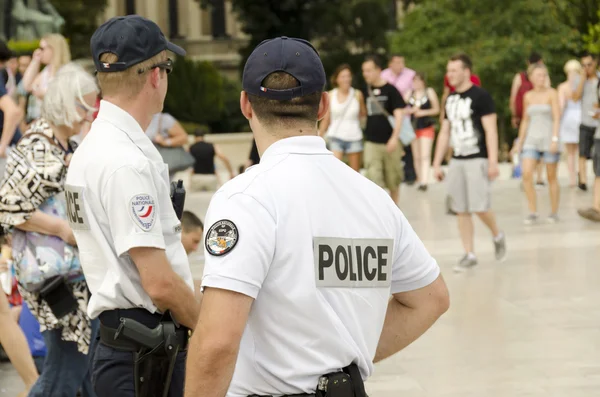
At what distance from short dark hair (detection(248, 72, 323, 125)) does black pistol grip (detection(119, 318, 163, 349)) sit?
109cm

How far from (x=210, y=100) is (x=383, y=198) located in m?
33.8

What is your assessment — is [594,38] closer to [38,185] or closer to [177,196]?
[38,185]

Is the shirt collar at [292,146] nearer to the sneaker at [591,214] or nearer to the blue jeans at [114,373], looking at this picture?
the blue jeans at [114,373]

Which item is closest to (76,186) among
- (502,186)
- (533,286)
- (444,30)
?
(533,286)

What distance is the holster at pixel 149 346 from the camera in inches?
154

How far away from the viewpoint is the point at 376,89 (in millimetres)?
14797

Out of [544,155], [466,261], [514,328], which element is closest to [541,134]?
[544,155]

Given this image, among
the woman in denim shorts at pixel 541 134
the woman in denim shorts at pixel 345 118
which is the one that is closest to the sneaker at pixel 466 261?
the woman in denim shorts at pixel 541 134

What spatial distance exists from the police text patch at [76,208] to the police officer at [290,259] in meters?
0.99

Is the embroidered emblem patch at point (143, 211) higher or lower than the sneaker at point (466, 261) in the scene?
higher

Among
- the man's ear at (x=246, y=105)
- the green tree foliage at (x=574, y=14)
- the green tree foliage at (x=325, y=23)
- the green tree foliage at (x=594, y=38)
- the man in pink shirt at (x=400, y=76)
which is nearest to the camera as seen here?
the man's ear at (x=246, y=105)

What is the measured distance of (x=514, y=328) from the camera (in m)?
8.91

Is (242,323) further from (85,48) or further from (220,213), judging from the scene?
(85,48)

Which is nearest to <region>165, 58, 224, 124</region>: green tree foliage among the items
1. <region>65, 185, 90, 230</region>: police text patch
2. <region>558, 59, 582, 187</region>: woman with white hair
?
<region>558, 59, 582, 187</region>: woman with white hair
